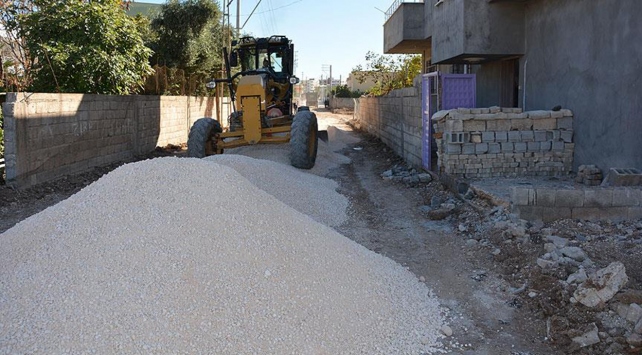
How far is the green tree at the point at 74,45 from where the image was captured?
12.1 m

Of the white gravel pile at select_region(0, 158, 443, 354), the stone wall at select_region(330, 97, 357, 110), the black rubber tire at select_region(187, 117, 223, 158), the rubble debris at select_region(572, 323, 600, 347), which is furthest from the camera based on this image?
the stone wall at select_region(330, 97, 357, 110)

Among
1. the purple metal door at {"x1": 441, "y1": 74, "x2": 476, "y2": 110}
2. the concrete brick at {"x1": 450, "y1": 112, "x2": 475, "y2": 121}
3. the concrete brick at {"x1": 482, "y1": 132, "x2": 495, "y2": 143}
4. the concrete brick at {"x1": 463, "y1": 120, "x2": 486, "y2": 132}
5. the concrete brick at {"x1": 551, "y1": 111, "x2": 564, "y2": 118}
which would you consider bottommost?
the concrete brick at {"x1": 482, "y1": 132, "x2": 495, "y2": 143}

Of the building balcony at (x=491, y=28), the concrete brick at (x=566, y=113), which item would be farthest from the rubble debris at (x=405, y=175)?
the building balcony at (x=491, y=28)

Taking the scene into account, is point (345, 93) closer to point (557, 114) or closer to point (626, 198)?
point (557, 114)

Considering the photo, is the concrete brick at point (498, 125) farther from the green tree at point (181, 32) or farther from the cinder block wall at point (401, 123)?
the green tree at point (181, 32)

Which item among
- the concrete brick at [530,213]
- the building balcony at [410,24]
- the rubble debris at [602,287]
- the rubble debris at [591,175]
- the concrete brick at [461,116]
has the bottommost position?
the rubble debris at [602,287]

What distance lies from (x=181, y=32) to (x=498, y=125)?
14.6 meters

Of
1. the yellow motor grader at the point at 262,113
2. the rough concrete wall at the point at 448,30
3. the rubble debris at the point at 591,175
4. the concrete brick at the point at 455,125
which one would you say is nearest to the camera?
the rubble debris at the point at 591,175

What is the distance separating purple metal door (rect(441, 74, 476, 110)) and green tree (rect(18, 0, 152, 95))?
736cm

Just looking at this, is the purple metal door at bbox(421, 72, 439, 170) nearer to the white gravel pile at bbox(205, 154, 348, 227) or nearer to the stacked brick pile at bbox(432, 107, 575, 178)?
the stacked brick pile at bbox(432, 107, 575, 178)

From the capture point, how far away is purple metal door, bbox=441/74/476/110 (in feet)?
33.7

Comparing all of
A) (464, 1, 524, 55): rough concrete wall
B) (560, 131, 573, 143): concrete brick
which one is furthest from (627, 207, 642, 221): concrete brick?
(464, 1, 524, 55): rough concrete wall

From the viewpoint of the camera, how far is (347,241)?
5.96 metres

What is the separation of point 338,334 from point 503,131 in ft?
19.3
